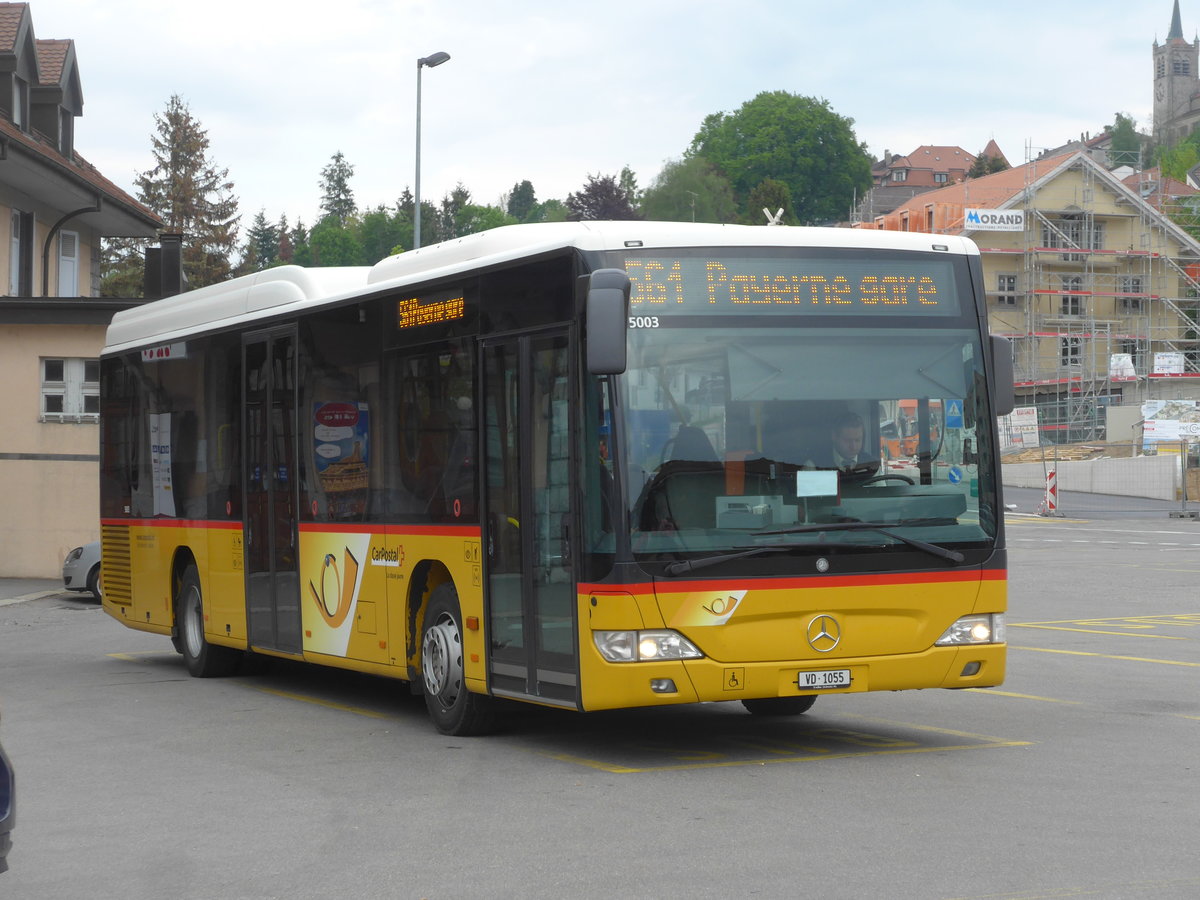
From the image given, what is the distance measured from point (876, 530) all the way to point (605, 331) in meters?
1.98

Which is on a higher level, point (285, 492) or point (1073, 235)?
point (1073, 235)

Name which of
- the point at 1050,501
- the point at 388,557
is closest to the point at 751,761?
the point at 388,557

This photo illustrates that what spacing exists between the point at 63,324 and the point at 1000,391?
23382 mm

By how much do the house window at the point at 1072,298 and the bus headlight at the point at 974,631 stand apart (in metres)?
82.9

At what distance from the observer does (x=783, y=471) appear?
9617 millimetres

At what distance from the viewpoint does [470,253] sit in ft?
36.2

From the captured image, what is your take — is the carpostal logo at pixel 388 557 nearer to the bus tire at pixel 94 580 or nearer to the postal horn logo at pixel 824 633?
the postal horn logo at pixel 824 633

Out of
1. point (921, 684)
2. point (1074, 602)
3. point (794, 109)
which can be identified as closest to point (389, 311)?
→ point (921, 684)

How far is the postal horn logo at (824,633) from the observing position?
9703 mm

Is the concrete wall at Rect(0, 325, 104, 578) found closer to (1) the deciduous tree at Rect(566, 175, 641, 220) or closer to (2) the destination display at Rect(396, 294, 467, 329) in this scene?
(2) the destination display at Rect(396, 294, 467, 329)

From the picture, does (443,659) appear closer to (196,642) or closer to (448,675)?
(448,675)

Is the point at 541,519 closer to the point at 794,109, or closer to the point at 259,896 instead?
the point at 259,896

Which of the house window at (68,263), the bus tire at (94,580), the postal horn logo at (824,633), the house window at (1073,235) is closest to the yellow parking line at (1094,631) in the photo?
the postal horn logo at (824,633)

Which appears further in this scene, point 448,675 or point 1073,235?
point 1073,235
